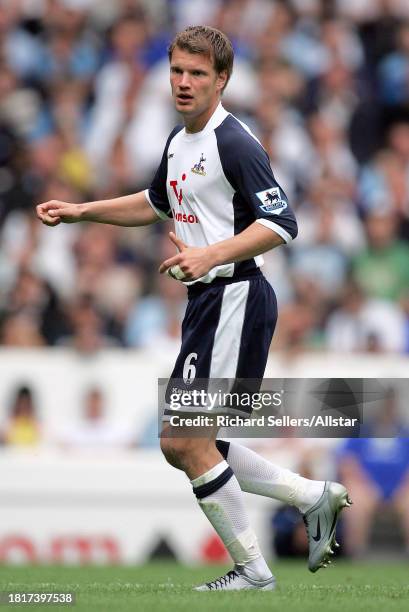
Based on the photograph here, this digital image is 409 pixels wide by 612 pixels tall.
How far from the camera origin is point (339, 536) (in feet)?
36.2

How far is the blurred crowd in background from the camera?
12477 mm

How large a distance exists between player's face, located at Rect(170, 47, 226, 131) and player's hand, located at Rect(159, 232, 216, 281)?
0.71m

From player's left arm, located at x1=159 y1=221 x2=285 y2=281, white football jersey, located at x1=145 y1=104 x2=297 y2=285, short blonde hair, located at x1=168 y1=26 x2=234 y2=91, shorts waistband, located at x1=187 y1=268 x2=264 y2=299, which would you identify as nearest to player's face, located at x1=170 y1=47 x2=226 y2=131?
short blonde hair, located at x1=168 y1=26 x2=234 y2=91

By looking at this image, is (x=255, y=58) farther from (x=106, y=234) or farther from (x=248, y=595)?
(x=248, y=595)

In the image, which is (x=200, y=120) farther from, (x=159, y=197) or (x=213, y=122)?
(x=159, y=197)

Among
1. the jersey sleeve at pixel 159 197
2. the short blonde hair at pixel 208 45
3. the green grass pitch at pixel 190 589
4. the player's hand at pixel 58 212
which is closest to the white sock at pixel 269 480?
the green grass pitch at pixel 190 589

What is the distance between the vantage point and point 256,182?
6.19 metres

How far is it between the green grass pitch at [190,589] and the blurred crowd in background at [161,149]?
3135 millimetres

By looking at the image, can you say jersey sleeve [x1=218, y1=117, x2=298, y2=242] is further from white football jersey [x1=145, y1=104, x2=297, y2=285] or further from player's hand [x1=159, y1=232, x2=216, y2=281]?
player's hand [x1=159, y1=232, x2=216, y2=281]

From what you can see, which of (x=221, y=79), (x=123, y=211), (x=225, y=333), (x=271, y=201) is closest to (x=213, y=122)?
(x=221, y=79)

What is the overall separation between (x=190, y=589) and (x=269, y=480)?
0.63 meters

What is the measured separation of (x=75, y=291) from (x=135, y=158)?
6.31 feet

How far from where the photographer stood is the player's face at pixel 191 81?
20.6 feet

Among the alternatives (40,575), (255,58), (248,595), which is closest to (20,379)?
(40,575)
